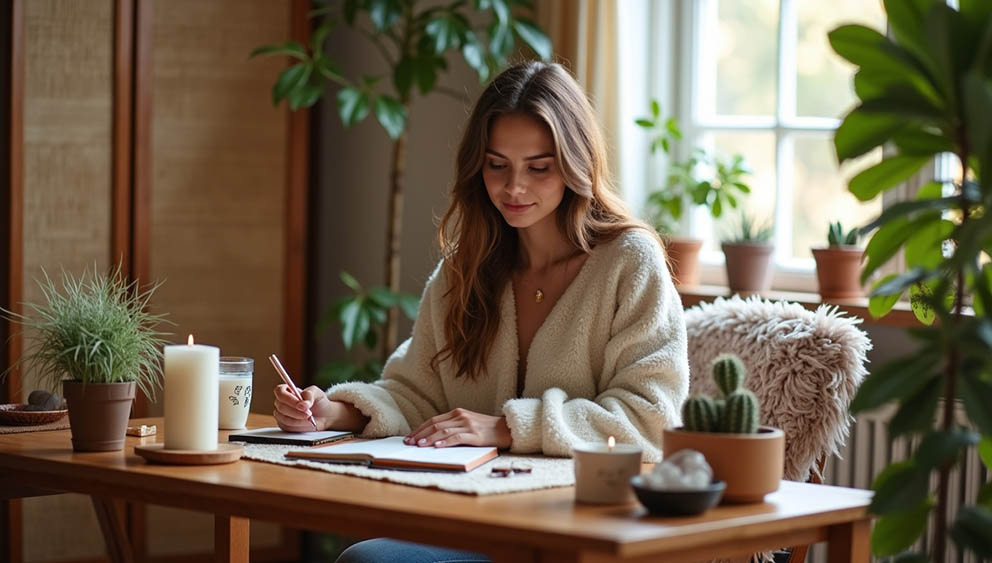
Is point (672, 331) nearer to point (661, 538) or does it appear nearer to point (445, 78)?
point (661, 538)

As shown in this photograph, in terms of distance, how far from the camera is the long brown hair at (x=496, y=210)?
2.24 metres

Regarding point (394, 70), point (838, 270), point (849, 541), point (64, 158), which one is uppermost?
point (394, 70)

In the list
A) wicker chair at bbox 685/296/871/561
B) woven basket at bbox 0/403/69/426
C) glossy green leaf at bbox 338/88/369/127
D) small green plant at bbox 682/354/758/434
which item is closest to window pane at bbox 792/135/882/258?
wicker chair at bbox 685/296/871/561

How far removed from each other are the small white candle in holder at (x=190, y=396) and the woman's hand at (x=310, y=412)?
0.82 ft

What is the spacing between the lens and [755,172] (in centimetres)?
346

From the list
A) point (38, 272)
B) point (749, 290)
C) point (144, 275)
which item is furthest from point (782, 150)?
point (38, 272)

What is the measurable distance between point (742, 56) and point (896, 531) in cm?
212

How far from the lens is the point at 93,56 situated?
11.2ft

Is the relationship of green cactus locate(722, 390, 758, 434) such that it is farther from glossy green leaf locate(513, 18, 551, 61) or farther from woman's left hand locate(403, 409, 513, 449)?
glossy green leaf locate(513, 18, 551, 61)

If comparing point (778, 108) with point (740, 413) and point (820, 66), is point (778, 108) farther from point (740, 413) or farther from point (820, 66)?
point (740, 413)

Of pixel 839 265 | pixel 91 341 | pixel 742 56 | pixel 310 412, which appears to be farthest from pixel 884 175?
pixel 742 56

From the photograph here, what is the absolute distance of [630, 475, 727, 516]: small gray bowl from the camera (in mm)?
1444

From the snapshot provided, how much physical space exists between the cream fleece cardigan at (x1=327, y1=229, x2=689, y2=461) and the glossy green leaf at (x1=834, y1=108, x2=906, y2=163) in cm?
59

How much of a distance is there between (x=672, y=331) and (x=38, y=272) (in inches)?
79.4
